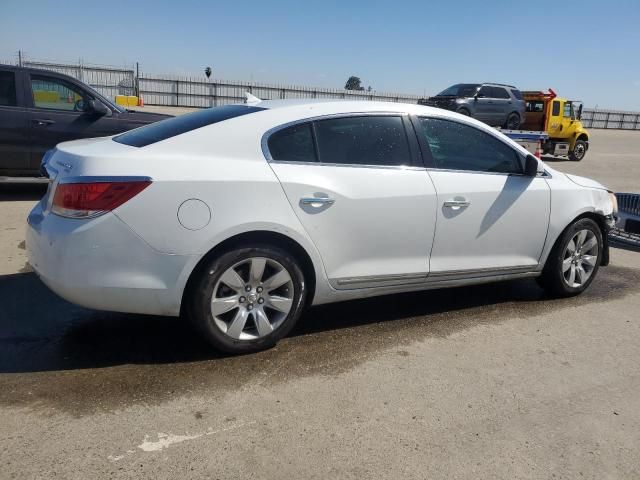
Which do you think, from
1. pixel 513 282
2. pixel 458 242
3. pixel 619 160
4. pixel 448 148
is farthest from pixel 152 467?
pixel 619 160

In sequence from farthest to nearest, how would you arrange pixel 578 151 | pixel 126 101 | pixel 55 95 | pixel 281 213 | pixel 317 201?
pixel 126 101, pixel 578 151, pixel 55 95, pixel 317 201, pixel 281 213

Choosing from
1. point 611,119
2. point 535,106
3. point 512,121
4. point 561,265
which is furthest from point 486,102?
point 611,119

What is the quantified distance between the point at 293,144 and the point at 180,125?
2.48 feet

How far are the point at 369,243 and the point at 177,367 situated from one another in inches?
57.0

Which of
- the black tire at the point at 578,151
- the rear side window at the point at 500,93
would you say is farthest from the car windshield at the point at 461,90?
the black tire at the point at 578,151

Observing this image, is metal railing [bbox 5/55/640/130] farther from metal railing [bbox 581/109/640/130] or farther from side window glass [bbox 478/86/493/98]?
metal railing [bbox 581/109/640/130]

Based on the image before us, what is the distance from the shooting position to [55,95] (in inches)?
320

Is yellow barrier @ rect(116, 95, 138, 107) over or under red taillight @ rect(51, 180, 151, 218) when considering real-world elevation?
over

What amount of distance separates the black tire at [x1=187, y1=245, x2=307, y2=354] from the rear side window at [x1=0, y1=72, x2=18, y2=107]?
6.14 metres

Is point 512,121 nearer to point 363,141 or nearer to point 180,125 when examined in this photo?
point 363,141

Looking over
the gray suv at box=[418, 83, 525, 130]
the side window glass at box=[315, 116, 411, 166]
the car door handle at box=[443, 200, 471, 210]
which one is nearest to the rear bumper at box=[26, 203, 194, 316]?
the side window glass at box=[315, 116, 411, 166]

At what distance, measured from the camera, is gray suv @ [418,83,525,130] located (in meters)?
19.5

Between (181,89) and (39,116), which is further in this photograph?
(181,89)

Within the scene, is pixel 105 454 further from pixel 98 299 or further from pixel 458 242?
pixel 458 242
